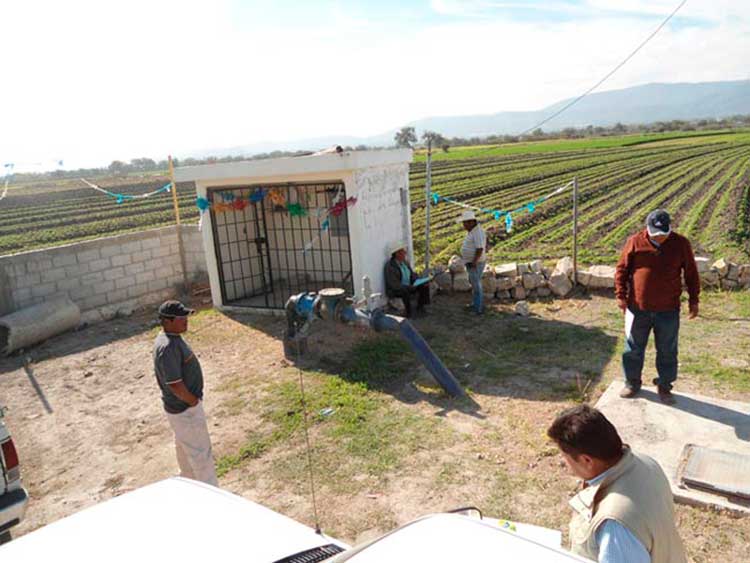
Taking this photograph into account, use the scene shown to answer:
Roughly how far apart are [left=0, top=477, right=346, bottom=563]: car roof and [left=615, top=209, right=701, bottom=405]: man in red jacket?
13.2 feet

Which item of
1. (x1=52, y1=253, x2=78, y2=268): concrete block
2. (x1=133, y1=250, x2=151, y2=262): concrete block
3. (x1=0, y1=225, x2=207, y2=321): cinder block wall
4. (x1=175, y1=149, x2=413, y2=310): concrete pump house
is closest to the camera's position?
(x1=175, y1=149, x2=413, y2=310): concrete pump house

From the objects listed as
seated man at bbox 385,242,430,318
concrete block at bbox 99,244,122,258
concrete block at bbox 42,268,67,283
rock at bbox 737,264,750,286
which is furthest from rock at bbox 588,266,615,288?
concrete block at bbox 42,268,67,283

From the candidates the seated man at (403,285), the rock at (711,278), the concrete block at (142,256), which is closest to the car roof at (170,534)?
the seated man at (403,285)

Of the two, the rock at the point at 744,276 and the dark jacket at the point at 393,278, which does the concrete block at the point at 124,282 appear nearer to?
the dark jacket at the point at 393,278

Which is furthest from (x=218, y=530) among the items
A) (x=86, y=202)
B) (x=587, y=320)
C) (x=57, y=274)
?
(x=86, y=202)

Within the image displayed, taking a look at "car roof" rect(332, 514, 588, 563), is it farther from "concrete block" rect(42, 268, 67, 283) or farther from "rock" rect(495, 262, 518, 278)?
"concrete block" rect(42, 268, 67, 283)

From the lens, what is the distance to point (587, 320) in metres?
8.62

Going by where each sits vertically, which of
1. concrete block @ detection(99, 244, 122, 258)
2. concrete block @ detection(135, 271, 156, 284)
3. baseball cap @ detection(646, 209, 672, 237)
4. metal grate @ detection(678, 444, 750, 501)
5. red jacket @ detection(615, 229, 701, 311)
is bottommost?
metal grate @ detection(678, 444, 750, 501)

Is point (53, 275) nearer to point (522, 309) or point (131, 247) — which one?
point (131, 247)

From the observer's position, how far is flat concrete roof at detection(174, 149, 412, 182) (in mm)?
8742

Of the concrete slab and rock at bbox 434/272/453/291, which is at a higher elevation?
rock at bbox 434/272/453/291

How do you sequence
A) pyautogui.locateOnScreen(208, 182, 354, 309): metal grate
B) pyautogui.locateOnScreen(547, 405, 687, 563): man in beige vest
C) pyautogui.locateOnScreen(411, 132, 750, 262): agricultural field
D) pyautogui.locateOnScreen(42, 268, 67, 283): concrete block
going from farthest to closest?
pyautogui.locateOnScreen(411, 132, 750, 262): agricultural field
pyautogui.locateOnScreen(208, 182, 354, 309): metal grate
pyautogui.locateOnScreen(42, 268, 67, 283): concrete block
pyautogui.locateOnScreen(547, 405, 687, 563): man in beige vest

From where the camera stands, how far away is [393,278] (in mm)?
9438

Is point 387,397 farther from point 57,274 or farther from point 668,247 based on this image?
point 57,274
